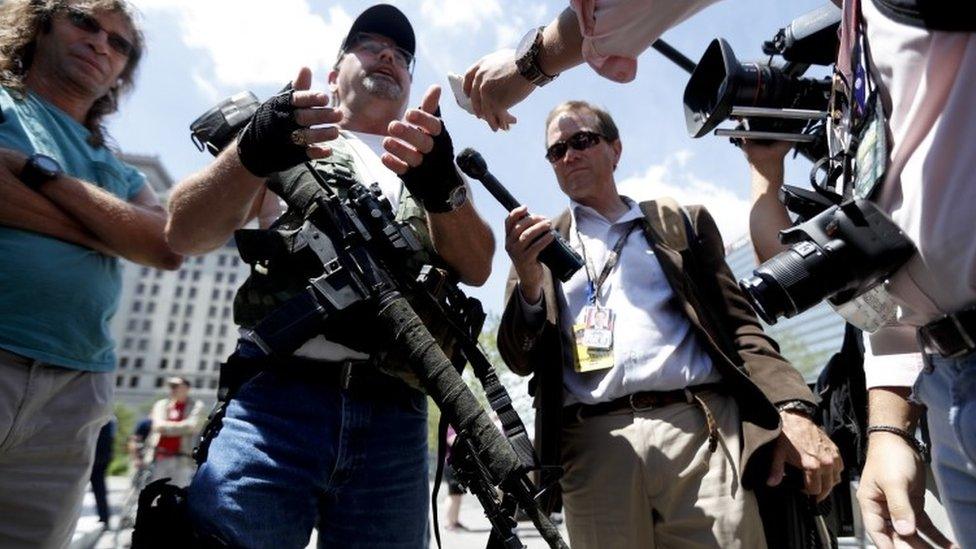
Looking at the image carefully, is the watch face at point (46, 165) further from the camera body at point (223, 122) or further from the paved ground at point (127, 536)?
the paved ground at point (127, 536)

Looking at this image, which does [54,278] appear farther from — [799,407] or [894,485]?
[799,407]

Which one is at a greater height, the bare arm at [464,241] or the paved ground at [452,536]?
the bare arm at [464,241]

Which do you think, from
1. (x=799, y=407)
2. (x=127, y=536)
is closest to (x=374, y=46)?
(x=799, y=407)

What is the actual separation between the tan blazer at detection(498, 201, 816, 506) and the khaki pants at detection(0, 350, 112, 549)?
1.41 m

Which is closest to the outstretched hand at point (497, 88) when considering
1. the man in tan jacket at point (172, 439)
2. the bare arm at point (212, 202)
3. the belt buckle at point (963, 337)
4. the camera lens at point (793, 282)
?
the bare arm at point (212, 202)

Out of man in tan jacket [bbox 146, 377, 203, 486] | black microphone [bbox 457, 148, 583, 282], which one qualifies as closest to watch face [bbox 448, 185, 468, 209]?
black microphone [bbox 457, 148, 583, 282]

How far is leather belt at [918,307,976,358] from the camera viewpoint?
939mm

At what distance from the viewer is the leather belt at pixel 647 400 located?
2.14m

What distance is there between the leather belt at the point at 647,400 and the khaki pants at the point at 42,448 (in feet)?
5.37

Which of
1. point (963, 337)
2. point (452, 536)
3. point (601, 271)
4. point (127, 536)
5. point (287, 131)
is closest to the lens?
point (963, 337)

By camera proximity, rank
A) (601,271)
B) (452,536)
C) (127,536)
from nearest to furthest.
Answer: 1. (601,271)
2. (127,536)
3. (452,536)

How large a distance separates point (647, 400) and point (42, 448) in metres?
1.90

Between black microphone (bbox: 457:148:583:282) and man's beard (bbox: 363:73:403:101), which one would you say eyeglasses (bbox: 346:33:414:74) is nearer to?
man's beard (bbox: 363:73:403:101)

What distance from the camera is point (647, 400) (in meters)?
2.15
